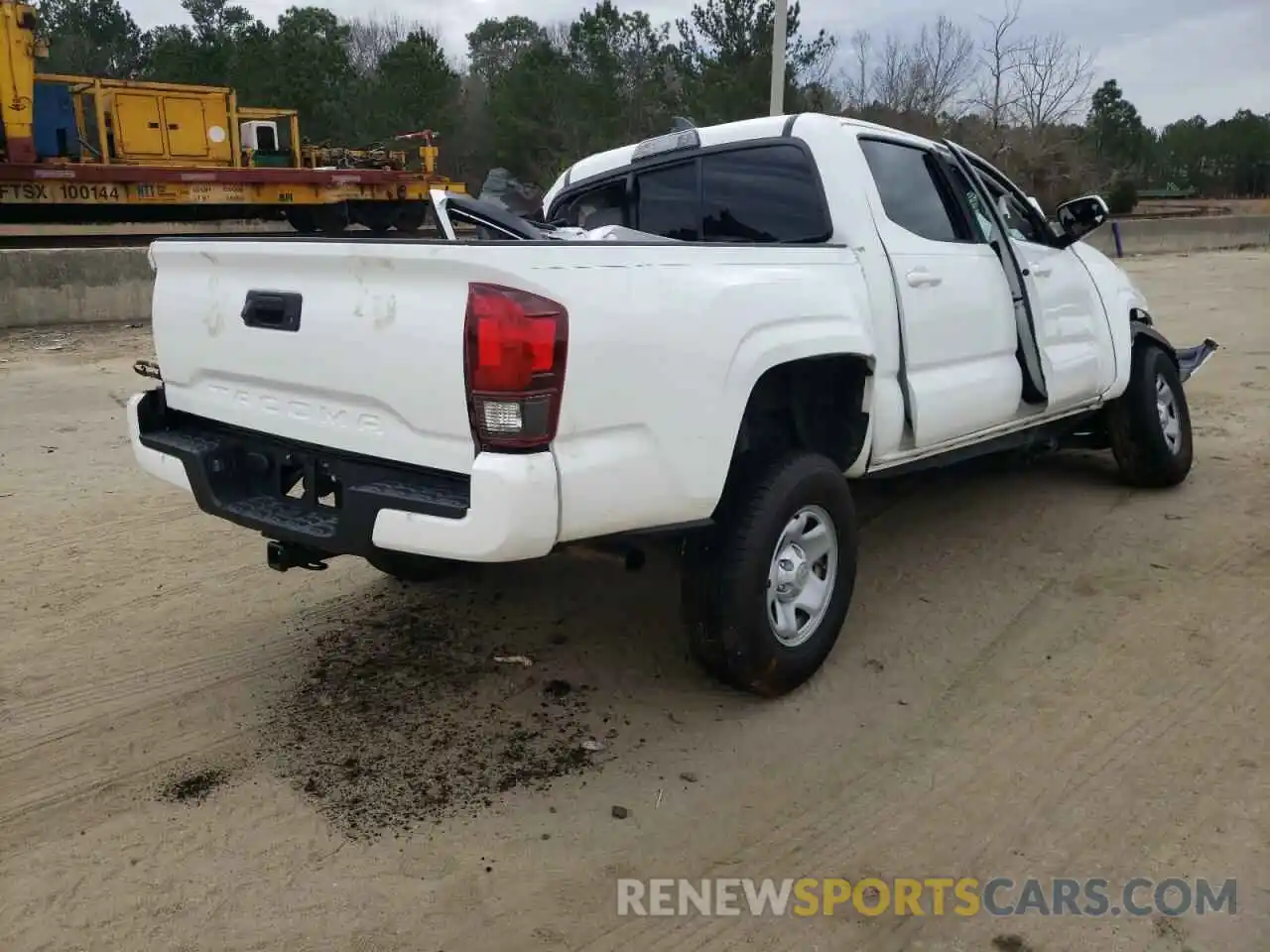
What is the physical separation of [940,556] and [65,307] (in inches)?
411

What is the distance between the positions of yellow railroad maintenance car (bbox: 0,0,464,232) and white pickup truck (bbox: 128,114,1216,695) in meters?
14.9

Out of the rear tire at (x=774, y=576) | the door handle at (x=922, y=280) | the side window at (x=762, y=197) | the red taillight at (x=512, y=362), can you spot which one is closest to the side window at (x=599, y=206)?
the side window at (x=762, y=197)

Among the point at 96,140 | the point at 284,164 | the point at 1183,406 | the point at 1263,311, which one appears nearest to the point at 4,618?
the point at 1183,406

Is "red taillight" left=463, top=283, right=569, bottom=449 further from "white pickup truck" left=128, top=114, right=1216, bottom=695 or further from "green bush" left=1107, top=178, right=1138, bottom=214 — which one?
"green bush" left=1107, top=178, right=1138, bottom=214

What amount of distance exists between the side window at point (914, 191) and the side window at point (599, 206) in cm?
122

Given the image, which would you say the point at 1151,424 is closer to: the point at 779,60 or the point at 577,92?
the point at 779,60

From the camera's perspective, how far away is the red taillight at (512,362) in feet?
8.76

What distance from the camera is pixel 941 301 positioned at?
13.7 feet

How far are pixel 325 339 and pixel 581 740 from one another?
149 cm

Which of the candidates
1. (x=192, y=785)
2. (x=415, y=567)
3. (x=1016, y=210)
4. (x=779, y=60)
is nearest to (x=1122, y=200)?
(x=779, y=60)

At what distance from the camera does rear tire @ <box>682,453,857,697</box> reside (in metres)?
3.29

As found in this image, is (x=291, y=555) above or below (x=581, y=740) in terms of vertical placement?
above

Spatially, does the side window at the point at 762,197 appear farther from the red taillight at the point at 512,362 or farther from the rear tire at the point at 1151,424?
the rear tire at the point at 1151,424

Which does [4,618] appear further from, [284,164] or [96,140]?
[284,164]
